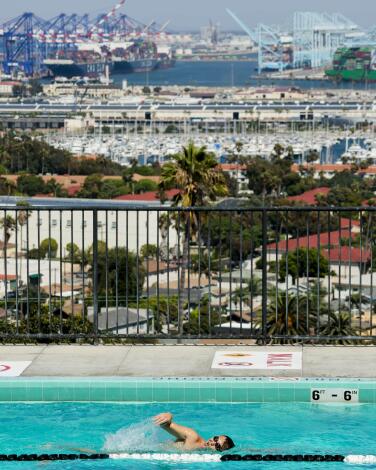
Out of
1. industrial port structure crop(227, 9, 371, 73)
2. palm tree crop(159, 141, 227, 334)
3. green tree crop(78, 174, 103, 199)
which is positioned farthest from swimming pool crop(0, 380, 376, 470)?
industrial port structure crop(227, 9, 371, 73)

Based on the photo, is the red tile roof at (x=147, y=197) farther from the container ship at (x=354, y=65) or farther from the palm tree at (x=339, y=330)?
the container ship at (x=354, y=65)

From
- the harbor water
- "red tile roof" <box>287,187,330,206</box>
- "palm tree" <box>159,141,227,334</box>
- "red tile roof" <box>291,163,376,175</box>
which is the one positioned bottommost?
"red tile roof" <box>291,163,376,175</box>

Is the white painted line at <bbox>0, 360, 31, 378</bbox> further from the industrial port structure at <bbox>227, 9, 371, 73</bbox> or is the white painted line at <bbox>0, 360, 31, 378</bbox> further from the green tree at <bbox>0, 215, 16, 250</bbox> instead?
the industrial port structure at <bbox>227, 9, 371, 73</bbox>

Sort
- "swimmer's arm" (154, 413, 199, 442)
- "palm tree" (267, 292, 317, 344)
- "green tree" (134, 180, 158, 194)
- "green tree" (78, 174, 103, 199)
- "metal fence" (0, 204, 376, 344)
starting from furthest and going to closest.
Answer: "green tree" (134, 180, 158, 194)
"green tree" (78, 174, 103, 199)
"palm tree" (267, 292, 317, 344)
"metal fence" (0, 204, 376, 344)
"swimmer's arm" (154, 413, 199, 442)

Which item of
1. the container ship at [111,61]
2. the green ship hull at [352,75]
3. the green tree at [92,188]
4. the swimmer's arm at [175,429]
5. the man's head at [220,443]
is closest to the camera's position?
the swimmer's arm at [175,429]

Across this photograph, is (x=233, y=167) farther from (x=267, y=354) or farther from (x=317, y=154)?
(x=267, y=354)

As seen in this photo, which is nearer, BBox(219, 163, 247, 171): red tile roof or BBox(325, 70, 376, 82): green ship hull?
BBox(219, 163, 247, 171): red tile roof

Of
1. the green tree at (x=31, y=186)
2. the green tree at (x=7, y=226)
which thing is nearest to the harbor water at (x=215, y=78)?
the green tree at (x=31, y=186)
